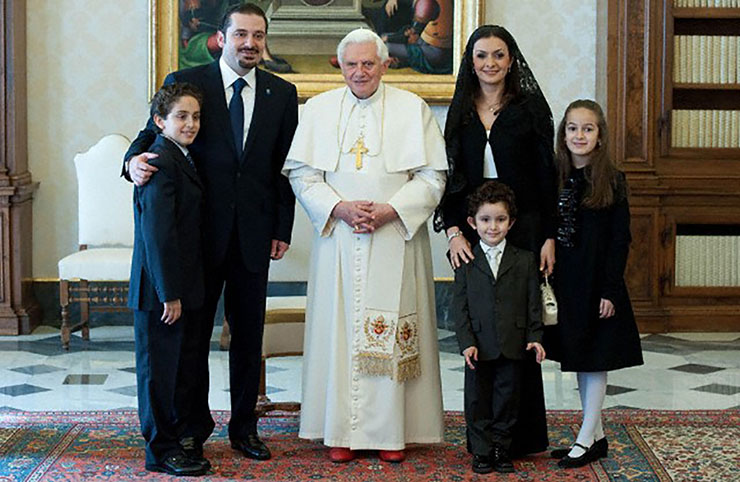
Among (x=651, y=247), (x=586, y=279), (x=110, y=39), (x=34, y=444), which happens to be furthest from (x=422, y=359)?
(x=110, y=39)

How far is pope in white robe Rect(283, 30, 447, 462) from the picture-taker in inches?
197

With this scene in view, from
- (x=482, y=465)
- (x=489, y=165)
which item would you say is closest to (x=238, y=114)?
→ (x=489, y=165)

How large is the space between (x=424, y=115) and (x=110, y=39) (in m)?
3.90

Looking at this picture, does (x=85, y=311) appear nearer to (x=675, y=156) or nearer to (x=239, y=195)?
(x=239, y=195)

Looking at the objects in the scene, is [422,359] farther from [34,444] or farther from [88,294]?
[88,294]

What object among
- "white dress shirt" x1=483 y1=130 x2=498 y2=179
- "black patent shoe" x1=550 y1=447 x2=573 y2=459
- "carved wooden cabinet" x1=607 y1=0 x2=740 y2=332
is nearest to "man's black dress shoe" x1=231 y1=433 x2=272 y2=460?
"black patent shoe" x1=550 y1=447 x2=573 y2=459

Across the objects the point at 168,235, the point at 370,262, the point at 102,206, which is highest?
the point at 102,206

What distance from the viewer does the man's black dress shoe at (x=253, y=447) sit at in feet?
16.7

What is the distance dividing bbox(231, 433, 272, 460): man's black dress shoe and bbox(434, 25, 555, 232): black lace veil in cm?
134

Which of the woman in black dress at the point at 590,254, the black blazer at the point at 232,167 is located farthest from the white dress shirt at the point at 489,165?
the black blazer at the point at 232,167

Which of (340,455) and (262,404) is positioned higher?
(262,404)

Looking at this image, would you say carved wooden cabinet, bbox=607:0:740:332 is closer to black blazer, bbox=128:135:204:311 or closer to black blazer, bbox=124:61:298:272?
black blazer, bbox=124:61:298:272

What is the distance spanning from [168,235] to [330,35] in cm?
393

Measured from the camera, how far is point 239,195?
4.94 m
